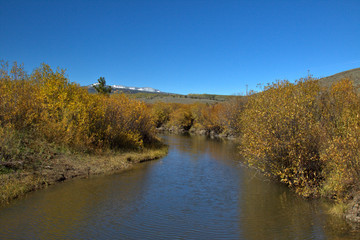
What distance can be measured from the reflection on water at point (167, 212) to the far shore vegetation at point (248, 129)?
1631 mm

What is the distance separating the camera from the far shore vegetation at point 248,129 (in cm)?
1465

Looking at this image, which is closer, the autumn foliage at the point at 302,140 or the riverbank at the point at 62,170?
the riverbank at the point at 62,170

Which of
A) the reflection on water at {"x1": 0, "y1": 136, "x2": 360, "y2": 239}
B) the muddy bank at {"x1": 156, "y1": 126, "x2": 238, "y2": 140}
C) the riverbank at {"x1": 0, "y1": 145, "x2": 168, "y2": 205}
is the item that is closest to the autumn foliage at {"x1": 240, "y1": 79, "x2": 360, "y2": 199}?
the reflection on water at {"x1": 0, "y1": 136, "x2": 360, "y2": 239}

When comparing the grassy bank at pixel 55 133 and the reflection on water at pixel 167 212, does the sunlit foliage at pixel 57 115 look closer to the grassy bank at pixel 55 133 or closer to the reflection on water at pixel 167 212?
the grassy bank at pixel 55 133

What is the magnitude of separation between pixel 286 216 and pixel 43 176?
14.3 m

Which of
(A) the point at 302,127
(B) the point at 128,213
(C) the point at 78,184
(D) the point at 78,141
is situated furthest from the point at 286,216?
(D) the point at 78,141

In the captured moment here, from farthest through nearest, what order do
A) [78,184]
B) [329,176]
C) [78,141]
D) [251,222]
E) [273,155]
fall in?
[78,141]
[78,184]
[273,155]
[329,176]
[251,222]

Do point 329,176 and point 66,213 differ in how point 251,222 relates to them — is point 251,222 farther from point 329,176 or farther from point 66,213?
point 66,213

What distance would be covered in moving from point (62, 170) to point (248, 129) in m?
13.0

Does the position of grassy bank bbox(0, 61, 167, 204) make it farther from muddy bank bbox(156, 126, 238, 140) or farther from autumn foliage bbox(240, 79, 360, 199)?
muddy bank bbox(156, 126, 238, 140)

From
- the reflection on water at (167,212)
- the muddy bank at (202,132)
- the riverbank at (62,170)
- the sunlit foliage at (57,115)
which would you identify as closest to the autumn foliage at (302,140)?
the reflection on water at (167,212)

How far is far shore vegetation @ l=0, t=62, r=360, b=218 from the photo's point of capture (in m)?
14.6

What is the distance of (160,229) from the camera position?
11109mm

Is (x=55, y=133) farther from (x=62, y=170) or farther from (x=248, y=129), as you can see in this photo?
(x=248, y=129)
